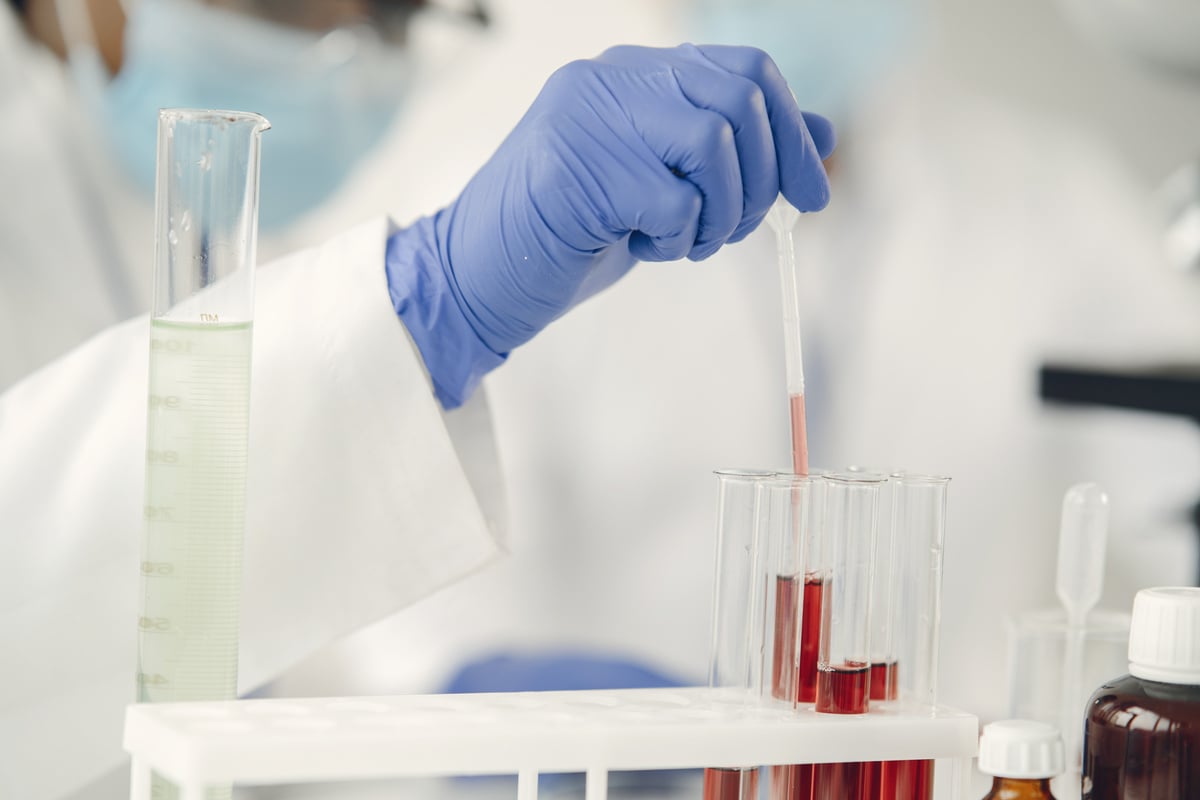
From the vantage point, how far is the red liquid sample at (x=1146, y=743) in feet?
2.00

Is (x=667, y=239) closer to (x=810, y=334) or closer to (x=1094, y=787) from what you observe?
(x=1094, y=787)

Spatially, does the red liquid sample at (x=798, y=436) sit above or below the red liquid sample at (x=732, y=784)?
above

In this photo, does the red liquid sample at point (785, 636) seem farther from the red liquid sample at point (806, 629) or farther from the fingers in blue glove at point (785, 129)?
the fingers in blue glove at point (785, 129)

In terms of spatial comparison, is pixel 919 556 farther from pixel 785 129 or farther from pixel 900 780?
pixel 785 129

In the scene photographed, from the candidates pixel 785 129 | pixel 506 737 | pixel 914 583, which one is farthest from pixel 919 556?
pixel 785 129

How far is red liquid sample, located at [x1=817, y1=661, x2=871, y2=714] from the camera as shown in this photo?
0.72 meters

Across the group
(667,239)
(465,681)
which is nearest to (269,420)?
(667,239)

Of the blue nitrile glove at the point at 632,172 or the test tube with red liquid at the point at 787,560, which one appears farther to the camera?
the blue nitrile glove at the point at 632,172

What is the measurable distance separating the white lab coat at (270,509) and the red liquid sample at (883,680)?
46cm

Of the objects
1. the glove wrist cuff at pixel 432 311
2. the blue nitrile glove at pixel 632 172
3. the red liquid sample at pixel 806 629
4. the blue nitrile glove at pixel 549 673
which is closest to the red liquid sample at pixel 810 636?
the red liquid sample at pixel 806 629

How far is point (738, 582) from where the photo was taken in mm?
743

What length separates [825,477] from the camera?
732 mm

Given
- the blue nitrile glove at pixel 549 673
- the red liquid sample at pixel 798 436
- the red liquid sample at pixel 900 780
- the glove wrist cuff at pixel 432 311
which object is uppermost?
the glove wrist cuff at pixel 432 311

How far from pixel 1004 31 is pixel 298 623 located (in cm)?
204
